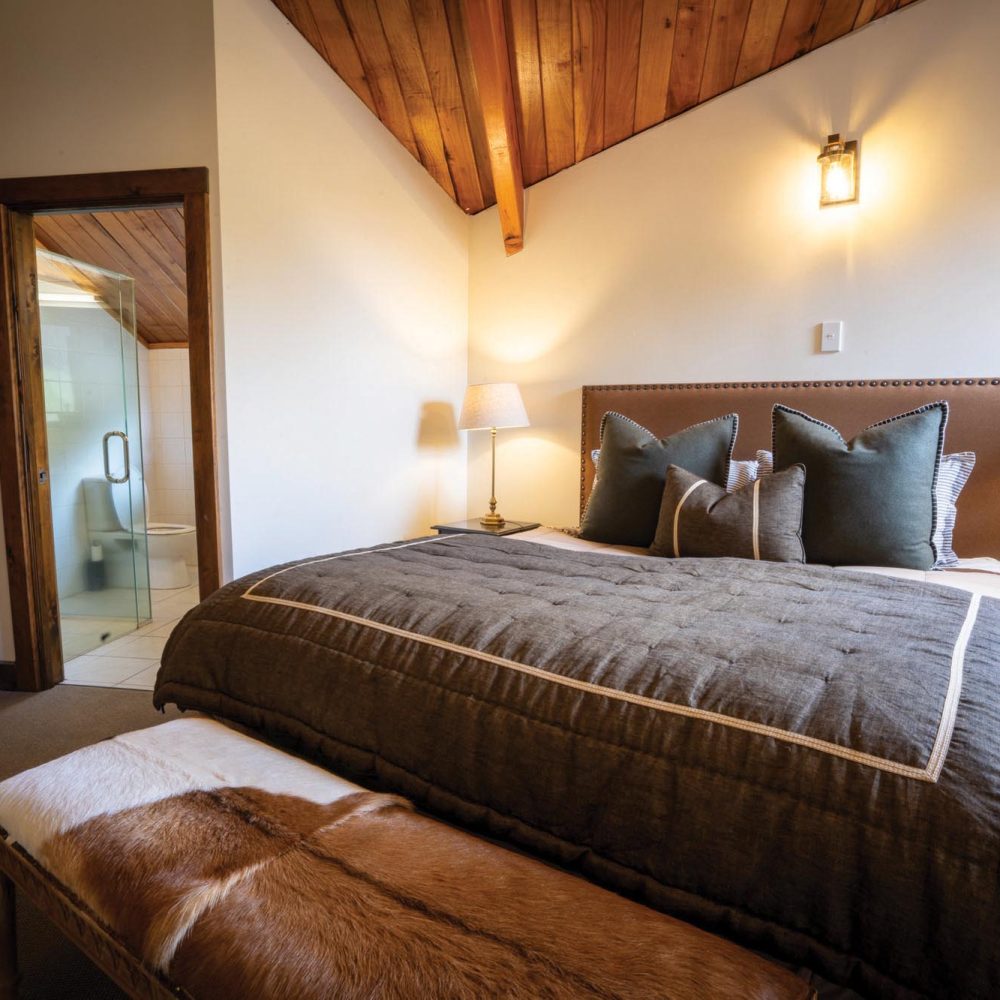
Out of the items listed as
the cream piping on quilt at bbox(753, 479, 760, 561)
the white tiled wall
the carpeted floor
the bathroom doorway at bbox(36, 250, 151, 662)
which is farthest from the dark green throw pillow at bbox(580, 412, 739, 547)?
the white tiled wall

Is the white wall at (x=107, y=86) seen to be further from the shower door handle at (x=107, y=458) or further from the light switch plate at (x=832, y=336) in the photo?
the light switch plate at (x=832, y=336)

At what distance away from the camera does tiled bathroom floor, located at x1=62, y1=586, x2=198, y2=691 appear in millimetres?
2871

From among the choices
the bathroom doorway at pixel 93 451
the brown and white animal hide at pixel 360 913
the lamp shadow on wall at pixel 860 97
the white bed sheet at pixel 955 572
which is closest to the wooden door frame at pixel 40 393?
the bathroom doorway at pixel 93 451

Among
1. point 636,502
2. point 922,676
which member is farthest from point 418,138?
point 922,676

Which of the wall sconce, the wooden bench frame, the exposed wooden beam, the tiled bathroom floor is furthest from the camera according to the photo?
the tiled bathroom floor

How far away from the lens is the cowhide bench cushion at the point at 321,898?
727 millimetres

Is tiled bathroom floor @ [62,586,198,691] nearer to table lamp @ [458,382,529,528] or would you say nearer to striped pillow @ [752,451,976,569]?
table lamp @ [458,382,529,528]

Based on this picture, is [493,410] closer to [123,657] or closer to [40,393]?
[40,393]

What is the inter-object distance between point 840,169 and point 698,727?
2.63 m

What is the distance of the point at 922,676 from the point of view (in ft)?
3.10

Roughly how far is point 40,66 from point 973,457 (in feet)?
12.1

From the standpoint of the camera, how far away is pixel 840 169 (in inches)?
104

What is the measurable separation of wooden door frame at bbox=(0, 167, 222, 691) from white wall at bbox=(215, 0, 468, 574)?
9 centimetres

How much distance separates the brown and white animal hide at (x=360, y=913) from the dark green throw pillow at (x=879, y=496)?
1494 mm
